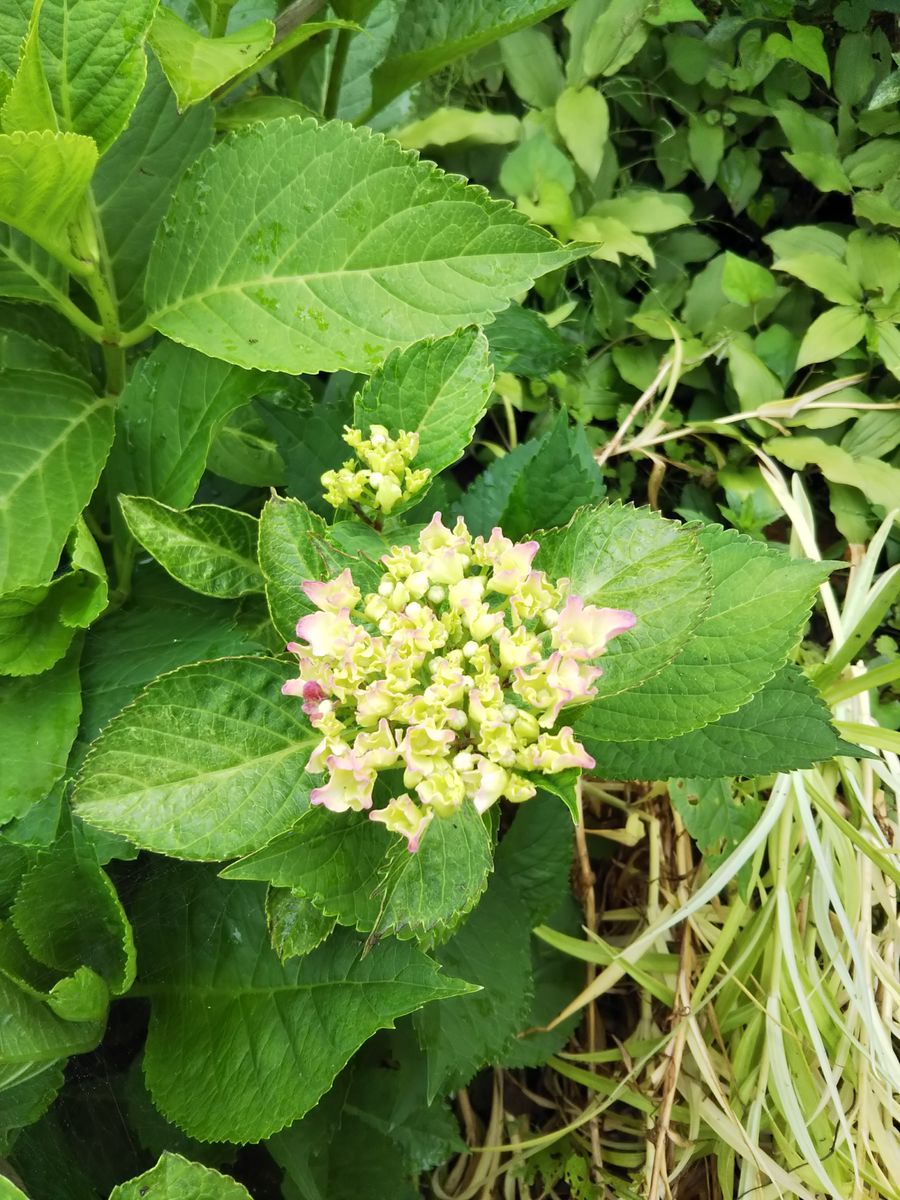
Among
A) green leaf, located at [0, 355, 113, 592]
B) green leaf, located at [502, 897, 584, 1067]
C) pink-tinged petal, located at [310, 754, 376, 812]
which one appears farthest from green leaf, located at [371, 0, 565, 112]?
green leaf, located at [502, 897, 584, 1067]

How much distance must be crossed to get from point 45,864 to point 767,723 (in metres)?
0.53

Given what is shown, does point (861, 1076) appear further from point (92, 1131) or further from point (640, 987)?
point (92, 1131)

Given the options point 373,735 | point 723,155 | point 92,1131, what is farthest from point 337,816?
point 723,155

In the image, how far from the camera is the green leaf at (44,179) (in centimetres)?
55

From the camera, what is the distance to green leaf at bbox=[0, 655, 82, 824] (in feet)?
2.16

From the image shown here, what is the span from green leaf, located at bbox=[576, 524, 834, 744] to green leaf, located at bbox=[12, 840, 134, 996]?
37 cm

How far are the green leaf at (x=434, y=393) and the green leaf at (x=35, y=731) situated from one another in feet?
0.99

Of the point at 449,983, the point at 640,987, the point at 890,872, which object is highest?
the point at 449,983

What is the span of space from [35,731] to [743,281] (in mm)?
907

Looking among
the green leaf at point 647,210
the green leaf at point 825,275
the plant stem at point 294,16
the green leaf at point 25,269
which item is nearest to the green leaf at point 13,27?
the green leaf at point 25,269

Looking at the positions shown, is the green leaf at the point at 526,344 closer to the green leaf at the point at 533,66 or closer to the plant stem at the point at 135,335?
the plant stem at the point at 135,335

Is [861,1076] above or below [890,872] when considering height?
below

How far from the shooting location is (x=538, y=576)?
0.52 metres

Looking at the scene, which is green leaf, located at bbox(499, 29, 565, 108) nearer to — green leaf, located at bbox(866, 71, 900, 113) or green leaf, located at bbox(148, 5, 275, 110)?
green leaf, located at bbox(866, 71, 900, 113)
